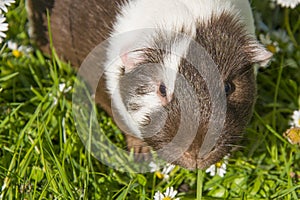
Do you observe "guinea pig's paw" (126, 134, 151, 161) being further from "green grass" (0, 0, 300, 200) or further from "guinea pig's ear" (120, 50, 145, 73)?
"guinea pig's ear" (120, 50, 145, 73)

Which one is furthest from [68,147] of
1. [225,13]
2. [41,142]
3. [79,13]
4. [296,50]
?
[296,50]

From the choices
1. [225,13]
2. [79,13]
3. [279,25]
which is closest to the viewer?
[225,13]

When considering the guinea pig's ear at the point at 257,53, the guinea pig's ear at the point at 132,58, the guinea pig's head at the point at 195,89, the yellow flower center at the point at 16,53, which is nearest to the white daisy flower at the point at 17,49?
the yellow flower center at the point at 16,53

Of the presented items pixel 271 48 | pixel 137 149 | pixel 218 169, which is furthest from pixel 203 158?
pixel 271 48

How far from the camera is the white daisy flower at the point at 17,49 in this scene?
14.8ft

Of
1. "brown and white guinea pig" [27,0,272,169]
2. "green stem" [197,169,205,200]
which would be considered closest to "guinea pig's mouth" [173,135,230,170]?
"brown and white guinea pig" [27,0,272,169]

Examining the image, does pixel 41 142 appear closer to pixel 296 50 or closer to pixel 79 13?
pixel 79 13

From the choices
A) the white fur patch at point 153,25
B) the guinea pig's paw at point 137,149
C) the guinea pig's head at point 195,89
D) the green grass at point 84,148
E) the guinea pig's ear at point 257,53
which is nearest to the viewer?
the guinea pig's head at point 195,89

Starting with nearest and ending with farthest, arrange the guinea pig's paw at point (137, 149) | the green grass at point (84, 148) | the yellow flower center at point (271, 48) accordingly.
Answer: the green grass at point (84, 148) < the guinea pig's paw at point (137, 149) < the yellow flower center at point (271, 48)

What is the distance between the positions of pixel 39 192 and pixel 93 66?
885 millimetres

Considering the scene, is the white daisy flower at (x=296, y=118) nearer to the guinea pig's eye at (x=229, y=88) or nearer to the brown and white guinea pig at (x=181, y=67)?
the brown and white guinea pig at (x=181, y=67)

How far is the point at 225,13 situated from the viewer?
11.5 ft

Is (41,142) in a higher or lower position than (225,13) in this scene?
lower

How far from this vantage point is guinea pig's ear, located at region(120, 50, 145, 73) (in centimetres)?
341
